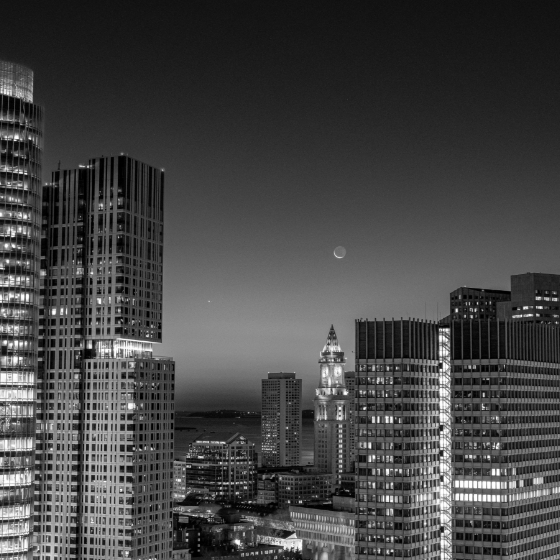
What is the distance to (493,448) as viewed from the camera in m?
189

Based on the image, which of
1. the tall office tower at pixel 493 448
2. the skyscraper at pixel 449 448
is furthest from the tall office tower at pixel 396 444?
the tall office tower at pixel 493 448

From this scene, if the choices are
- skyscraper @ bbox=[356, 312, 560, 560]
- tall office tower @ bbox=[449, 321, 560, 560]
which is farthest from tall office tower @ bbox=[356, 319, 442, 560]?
tall office tower @ bbox=[449, 321, 560, 560]

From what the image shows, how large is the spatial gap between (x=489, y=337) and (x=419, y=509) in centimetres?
3548

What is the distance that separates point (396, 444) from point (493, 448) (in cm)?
1838

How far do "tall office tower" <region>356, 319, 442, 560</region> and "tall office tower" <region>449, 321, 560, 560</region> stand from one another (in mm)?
6307

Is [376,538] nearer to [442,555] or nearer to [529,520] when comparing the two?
[442,555]

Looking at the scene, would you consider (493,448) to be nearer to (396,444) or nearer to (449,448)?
(449,448)

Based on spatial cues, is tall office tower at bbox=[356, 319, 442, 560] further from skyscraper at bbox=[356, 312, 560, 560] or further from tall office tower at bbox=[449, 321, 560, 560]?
tall office tower at bbox=[449, 321, 560, 560]

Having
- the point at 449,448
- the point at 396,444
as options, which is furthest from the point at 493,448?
the point at 396,444

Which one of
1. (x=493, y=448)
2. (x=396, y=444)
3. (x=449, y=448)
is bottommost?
(x=449, y=448)

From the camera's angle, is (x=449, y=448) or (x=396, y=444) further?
(x=449, y=448)

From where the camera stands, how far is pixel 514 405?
192750 millimetres

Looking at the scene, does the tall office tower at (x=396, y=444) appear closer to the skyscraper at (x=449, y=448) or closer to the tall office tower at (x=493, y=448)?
the skyscraper at (x=449, y=448)

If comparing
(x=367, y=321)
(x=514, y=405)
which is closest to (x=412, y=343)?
(x=367, y=321)
